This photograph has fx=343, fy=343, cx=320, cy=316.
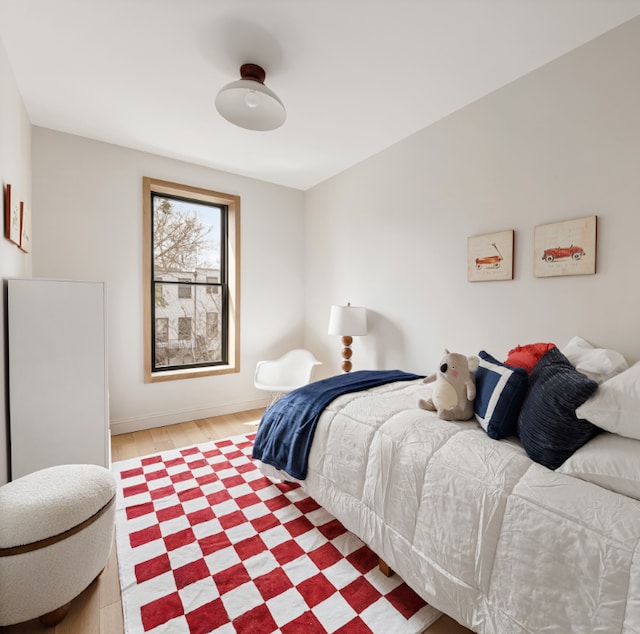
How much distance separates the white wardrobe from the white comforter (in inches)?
61.6

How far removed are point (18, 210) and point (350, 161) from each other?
8.74 ft

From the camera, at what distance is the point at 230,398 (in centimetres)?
382

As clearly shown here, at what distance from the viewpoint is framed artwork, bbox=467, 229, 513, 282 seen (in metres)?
2.22

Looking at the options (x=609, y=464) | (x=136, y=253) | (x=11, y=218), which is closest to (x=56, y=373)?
(x=11, y=218)

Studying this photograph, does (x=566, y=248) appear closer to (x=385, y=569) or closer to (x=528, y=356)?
(x=528, y=356)

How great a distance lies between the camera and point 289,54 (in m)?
1.96

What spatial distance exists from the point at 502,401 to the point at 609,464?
42 centimetres

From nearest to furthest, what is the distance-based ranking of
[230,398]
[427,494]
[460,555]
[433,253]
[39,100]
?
1. [460,555]
2. [427,494]
3. [39,100]
4. [433,253]
5. [230,398]

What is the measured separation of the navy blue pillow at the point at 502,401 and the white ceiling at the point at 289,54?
1758 millimetres

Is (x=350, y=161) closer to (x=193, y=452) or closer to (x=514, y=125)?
(x=514, y=125)

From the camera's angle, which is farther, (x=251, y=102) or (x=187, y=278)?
(x=187, y=278)

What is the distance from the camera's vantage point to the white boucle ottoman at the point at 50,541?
3.99 feet

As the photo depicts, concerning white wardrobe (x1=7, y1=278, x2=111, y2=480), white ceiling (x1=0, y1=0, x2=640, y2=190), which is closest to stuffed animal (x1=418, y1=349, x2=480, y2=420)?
white ceiling (x1=0, y1=0, x2=640, y2=190)

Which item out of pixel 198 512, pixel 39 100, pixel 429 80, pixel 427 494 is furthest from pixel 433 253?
pixel 39 100
